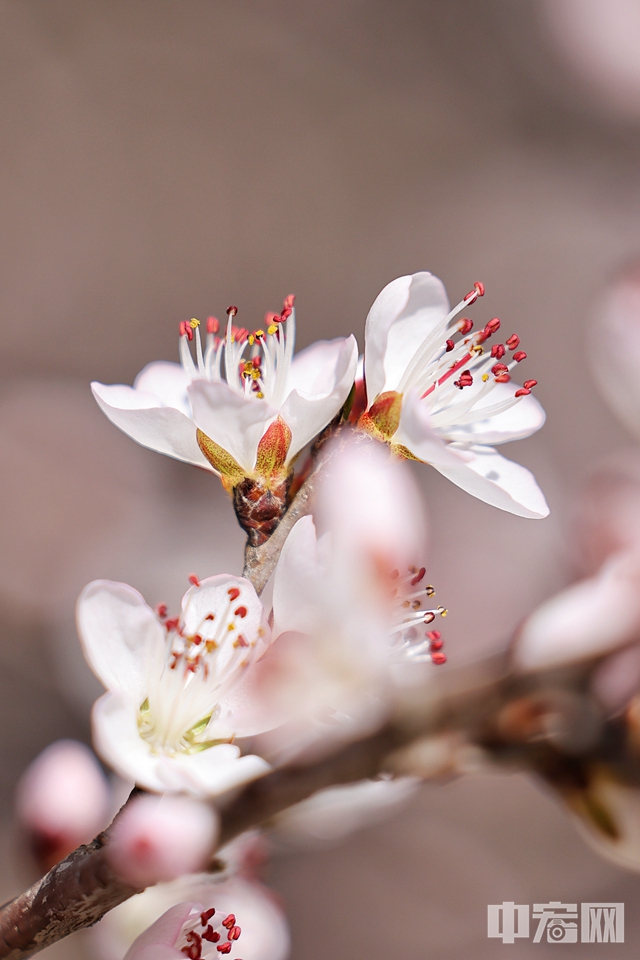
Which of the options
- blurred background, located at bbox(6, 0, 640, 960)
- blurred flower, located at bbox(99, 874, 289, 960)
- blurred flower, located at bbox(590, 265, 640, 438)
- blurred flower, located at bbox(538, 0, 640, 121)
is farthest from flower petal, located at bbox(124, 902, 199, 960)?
blurred flower, located at bbox(538, 0, 640, 121)

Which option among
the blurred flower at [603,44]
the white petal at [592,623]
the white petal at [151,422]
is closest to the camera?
the white petal at [592,623]

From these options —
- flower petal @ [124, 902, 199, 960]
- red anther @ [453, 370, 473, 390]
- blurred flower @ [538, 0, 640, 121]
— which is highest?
blurred flower @ [538, 0, 640, 121]

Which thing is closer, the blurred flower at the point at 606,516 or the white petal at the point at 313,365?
the blurred flower at the point at 606,516

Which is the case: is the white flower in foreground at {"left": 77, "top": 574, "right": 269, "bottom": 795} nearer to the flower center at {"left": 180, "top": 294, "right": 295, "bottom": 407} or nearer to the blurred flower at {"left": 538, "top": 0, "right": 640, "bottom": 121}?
the flower center at {"left": 180, "top": 294, "right": 295, "bottom": 407}

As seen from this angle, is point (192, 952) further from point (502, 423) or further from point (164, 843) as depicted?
point (502, 423)

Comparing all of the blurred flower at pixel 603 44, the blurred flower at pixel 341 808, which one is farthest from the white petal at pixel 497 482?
the blurred flower at pixel 603 44

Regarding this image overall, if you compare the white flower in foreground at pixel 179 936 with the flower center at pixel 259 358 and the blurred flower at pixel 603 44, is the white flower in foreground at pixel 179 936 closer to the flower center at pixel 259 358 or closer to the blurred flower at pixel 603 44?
the flower center at pixel 259 358

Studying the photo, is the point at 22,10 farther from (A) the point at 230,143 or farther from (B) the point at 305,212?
(B) the point at 305,212

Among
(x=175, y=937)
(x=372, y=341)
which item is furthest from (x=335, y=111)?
(x=175, y=937)
